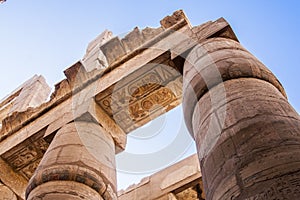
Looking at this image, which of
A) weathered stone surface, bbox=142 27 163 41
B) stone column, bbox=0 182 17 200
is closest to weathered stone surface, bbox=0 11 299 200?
weathered stone surface, bbox=142 27 163 41

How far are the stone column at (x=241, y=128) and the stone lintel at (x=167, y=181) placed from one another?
3.59 m

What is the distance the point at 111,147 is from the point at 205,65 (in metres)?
2.20

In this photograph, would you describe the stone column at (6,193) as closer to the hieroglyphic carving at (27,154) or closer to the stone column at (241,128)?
the hieroglyphic carving at (27,154)

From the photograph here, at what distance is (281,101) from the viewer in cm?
308

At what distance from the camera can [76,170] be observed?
420 cm

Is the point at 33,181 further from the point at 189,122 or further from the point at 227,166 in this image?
the point at 227,166

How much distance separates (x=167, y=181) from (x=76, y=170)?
11.8ft

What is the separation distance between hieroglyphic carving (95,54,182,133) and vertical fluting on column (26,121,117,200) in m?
0.89

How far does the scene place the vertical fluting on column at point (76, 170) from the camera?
3994 mm

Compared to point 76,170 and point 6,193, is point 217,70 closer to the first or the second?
point 76,170

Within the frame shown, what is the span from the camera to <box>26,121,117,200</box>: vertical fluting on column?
3.99 m

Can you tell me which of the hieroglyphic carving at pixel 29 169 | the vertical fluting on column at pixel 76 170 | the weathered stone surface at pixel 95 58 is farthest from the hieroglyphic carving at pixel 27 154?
the weathered stone surface at pixel 95 58

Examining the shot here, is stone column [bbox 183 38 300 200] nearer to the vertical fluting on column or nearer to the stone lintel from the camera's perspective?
the vertical fluting on column

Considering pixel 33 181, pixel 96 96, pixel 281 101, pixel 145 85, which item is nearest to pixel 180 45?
pixel 145 85
